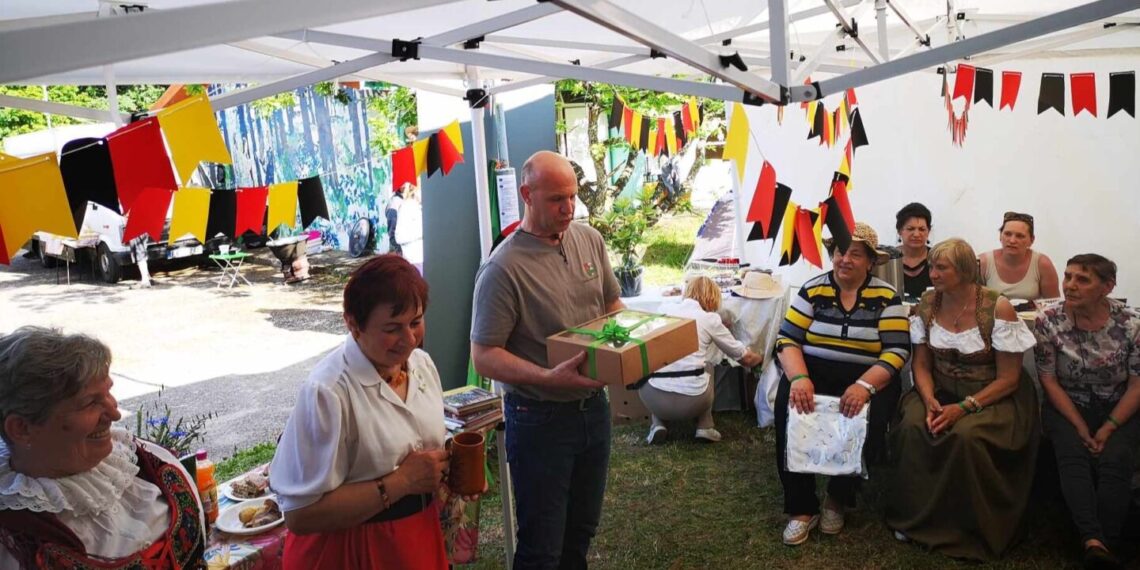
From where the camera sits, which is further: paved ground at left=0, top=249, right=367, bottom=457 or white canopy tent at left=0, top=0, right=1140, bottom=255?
paved ground at left=0, top=249, right=367, bottom=457

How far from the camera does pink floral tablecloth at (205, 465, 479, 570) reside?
195cm

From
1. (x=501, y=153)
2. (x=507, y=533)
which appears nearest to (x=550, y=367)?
(x=507, y=533)

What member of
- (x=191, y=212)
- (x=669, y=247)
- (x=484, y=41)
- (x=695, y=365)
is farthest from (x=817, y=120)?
(x=669, y=247)

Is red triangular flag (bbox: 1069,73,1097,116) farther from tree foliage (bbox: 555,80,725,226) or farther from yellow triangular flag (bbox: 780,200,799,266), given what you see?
tree foliage (bbox: 555,80,725,226)

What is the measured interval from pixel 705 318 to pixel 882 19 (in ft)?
5.72

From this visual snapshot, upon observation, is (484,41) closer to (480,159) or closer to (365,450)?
(480,159)

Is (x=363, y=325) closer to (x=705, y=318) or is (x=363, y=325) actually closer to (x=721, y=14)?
(x=705, y=318)

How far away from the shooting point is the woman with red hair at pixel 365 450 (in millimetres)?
1608

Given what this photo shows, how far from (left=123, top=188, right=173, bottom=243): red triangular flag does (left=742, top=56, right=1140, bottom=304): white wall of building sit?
10.2 ft

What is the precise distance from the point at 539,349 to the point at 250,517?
94 cm

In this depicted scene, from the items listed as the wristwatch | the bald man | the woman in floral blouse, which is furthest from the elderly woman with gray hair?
the woman in floral blouse

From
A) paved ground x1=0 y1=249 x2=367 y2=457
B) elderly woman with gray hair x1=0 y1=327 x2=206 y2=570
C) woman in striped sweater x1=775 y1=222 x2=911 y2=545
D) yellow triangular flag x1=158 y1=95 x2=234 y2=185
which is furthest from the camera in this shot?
paved ground x1=0 y1=249 x2=367 y2=457

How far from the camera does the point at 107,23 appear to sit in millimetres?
1134

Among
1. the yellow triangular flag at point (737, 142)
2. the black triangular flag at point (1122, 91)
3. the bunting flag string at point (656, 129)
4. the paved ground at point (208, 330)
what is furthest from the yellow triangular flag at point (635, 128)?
the paved ground at point (208, 330)
